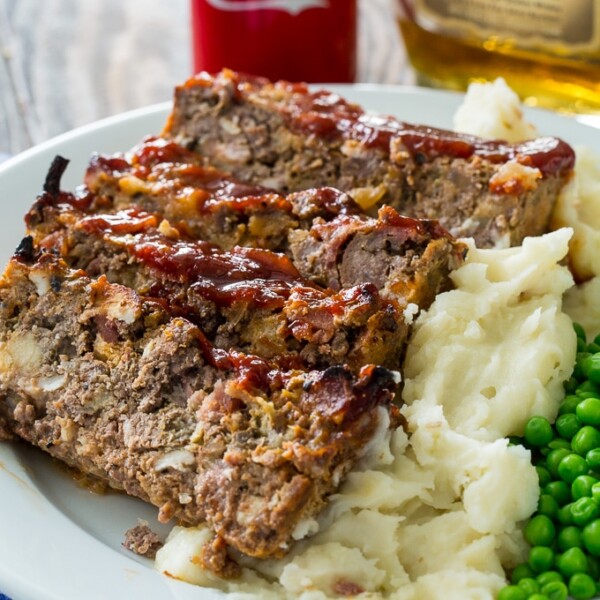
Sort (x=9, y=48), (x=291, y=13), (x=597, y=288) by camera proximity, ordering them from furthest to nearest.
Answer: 1. (x=9, y=48)
2. (x=291, y=13)
3. (x=597, y=288)

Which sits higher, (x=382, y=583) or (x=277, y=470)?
(x=277, y=470)

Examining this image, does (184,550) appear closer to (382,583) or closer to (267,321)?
(382,583)

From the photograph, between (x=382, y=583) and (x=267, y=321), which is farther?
(x=267, y=321)

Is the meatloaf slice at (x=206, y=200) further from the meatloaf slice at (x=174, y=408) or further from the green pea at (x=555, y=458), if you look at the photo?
the green pea at (x=555, y=458)

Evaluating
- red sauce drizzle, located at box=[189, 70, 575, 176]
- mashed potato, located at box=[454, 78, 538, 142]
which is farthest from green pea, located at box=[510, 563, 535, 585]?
mashed potato, located at box=[454, 78, 538, 142]

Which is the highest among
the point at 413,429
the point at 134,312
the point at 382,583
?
the point at 134,312

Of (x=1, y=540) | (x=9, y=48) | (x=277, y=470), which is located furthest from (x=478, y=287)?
(x=9, y=48)

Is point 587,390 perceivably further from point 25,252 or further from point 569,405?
point 25,252

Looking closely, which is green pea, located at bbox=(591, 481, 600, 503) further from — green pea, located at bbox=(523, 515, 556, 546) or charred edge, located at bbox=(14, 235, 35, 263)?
charred edge, located at bbox=(14, 235, 35, 263)
